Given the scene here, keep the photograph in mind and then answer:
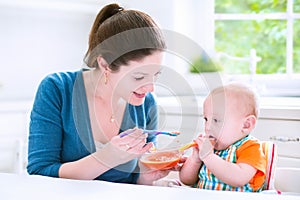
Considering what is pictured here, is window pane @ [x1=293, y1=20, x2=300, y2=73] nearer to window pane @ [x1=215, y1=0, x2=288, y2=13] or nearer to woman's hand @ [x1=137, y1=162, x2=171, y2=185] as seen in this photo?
window pane @ [x1=215, y1=0, x2=288, y2=13]

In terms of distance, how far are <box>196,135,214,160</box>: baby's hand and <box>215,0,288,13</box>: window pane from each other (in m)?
1.69

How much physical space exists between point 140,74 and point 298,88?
1713 millimetres

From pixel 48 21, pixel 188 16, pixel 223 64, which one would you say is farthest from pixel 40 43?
pixel 223 64

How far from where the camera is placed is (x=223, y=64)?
9.61ft

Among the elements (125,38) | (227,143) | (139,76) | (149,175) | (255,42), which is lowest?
(149,175)

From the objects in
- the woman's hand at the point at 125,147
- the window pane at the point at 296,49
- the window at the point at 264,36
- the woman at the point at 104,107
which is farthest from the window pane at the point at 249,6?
the woman's hand at the point at 125,147

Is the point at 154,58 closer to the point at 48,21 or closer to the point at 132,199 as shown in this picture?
the point at 132,199

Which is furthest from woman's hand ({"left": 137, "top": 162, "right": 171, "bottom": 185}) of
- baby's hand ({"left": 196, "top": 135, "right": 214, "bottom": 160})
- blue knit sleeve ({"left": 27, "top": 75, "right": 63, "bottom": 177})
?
blue knit sleeve ({"left": 27, "top": 75, "right": 63, "bottom": 177})

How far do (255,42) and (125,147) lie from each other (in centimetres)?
194

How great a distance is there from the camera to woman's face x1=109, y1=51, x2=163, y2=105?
131cm

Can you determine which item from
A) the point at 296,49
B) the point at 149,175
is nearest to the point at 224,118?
the point at 149,175

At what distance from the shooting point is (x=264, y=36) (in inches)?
115

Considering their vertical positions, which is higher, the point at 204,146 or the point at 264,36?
the point at 264,36

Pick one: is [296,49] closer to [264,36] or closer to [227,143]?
[264,36]
